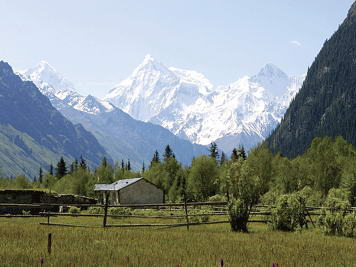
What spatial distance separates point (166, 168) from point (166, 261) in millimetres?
104789

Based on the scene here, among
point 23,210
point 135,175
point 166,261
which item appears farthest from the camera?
point 135,175

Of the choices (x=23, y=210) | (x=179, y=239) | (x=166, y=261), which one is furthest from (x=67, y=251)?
(x=23, y=210)

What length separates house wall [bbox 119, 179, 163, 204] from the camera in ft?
281

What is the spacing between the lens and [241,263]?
15.0 meters

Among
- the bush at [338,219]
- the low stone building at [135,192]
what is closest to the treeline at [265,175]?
the low stone building at [135,192]

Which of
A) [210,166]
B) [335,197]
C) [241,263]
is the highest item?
[210,166]

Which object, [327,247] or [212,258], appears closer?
[212,258]

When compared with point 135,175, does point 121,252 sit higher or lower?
lower

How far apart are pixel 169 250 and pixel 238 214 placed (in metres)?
11.4

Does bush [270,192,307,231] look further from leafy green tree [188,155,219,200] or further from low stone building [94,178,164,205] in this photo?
leafy green tree [188,155,219,200]

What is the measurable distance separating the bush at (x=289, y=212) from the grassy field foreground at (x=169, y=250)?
5.39m

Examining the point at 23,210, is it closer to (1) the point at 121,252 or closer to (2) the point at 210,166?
(1) the point at 121,252

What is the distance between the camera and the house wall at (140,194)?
281 feet

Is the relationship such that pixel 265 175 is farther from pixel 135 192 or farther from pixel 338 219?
pixel 338 219
